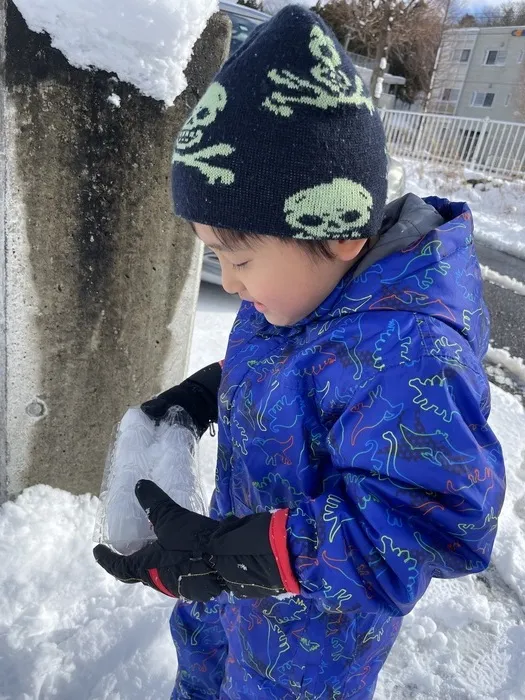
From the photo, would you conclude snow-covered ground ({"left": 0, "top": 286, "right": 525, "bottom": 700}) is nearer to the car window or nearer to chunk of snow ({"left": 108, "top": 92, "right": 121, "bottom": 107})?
chunk of snow ({"left": 108, "top": 92, "right": 121, "bottom": 107})

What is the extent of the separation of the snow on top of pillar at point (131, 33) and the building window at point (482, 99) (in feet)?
113

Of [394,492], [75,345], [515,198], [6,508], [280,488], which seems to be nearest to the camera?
[394,492]

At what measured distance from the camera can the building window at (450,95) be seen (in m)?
32.2

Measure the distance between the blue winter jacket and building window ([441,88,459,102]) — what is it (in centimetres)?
3621

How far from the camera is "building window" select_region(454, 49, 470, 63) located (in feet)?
102

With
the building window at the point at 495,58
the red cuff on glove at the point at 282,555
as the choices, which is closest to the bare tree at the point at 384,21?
the building window at the point at 495,58

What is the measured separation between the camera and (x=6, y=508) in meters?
2.03

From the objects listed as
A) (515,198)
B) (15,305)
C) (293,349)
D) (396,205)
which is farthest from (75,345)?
(515,198)

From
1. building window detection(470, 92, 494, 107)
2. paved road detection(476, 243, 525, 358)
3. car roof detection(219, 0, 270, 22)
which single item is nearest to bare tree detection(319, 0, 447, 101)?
building window detection(470, 92, 494, 107)

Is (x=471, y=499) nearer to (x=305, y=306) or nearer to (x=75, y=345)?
(x=305, y=306)

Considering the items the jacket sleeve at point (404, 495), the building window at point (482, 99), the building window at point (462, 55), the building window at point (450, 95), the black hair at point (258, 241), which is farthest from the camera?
the building window at point (450, 95)

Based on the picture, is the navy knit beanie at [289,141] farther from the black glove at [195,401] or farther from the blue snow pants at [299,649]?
the blue snow pants at [299,649]

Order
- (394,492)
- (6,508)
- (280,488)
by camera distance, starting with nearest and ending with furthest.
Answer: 1. (394,492)
2. (280,488)
3. (6,508)

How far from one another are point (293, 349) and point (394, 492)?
34 cm
